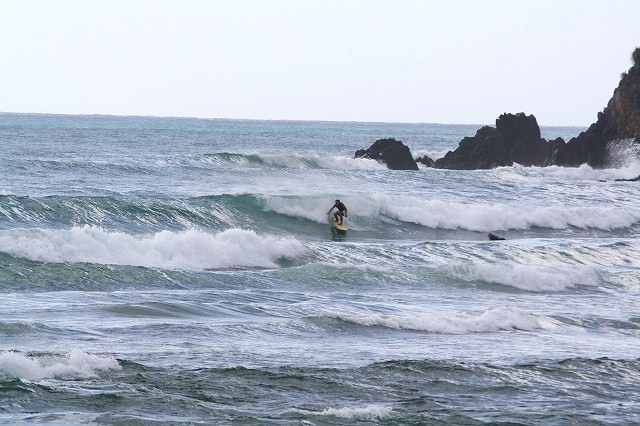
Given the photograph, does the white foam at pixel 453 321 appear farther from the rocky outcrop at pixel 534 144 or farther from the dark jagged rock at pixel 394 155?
the dark jagged rock at pixel 394 155

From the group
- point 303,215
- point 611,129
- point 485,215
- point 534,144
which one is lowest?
point 303,215

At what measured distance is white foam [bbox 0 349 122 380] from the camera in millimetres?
12188

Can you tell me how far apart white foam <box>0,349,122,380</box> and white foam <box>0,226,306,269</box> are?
9956mm

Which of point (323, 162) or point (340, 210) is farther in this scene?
point (323, 162)

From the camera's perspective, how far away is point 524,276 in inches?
929

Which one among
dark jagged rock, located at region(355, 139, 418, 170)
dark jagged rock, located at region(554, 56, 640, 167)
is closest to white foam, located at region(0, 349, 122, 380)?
dark jagged rock, located at region(554, 56, 640, 167)

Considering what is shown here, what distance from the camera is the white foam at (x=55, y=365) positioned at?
12.2m

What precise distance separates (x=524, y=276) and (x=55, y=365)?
13.2 m

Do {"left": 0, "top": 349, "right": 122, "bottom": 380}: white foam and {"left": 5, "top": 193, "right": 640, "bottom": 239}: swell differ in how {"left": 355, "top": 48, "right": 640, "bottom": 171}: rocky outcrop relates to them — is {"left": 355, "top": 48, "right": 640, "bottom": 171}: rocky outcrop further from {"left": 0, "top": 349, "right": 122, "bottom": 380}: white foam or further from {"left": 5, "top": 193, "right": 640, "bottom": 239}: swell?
{"left": 0, "top": 349, "right": 122, "bottom": 380}: white foam

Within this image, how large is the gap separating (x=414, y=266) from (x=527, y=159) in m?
45.8

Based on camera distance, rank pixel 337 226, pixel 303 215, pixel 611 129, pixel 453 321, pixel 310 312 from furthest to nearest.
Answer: pixel 611 129, pixel 303 215, pixel 337 226, pixel 310 312, pixel 453 321

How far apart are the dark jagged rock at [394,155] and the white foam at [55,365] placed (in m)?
51.4

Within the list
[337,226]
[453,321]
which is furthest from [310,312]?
[337,226]

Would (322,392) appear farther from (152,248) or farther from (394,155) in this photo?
(394,155)
